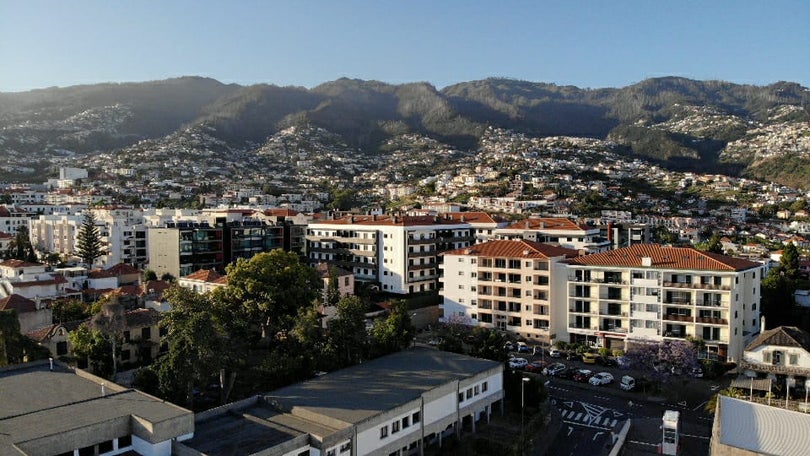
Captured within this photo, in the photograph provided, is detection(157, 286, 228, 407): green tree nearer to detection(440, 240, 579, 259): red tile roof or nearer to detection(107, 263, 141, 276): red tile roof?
detection(440, 240, 579, 259): red tile roof

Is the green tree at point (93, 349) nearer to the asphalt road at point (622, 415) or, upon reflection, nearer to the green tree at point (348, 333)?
the green tree at point (348, 333)

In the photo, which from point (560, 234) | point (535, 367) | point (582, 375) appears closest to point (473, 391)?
point (582, 375)

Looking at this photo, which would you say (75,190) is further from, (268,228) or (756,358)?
(756,358)

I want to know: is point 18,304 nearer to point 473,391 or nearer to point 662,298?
point 473,391

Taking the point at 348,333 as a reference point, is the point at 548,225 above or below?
above

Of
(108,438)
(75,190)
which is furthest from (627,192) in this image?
(108,438)

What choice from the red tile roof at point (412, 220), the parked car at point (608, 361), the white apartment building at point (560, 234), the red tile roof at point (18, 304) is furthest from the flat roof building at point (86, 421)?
the white apartment building at point (560, 234)
